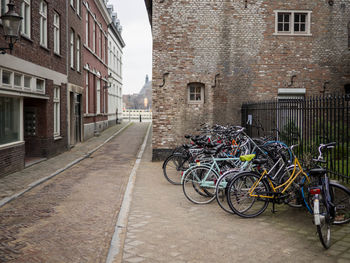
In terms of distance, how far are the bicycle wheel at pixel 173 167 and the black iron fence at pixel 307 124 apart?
7.69ft

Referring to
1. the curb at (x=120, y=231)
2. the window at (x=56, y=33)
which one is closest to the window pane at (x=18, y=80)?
the window at (x=56, y=33)

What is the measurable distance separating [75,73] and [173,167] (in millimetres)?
11513

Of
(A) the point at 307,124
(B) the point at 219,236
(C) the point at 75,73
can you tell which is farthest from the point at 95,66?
(B) the point at 219,236

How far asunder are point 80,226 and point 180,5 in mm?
10360

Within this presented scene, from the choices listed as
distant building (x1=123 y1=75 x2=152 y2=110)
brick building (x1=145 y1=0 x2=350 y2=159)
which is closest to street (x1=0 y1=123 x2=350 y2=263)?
brick building (x1=145 y1=0 x2=350 y2=159)

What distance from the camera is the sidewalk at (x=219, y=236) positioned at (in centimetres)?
481

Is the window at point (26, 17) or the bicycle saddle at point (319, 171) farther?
the window at point (26, 17)

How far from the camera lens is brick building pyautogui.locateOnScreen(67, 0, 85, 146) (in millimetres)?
18703

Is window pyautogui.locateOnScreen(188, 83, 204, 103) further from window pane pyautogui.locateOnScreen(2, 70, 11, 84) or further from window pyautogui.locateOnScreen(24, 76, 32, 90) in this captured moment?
window pane pyautogui.locateOnScreen(2, 70, 11, 84)

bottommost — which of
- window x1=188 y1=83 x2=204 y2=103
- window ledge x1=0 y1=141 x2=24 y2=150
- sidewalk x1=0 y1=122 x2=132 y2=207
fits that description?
sidewalk x1=0 y1=122 x2=132 y2=207

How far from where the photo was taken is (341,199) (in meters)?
5.85

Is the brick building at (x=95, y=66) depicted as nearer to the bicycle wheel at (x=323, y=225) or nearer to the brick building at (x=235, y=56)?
the brick building at (x=235, y=56)

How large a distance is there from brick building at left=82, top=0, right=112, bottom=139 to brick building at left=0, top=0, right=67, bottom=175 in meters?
6.11

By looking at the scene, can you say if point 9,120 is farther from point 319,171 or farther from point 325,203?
point 325,203
